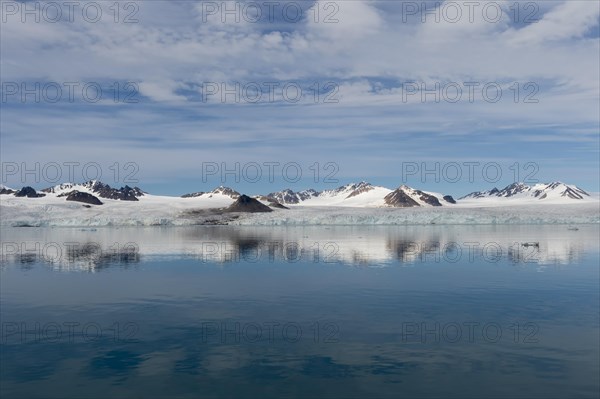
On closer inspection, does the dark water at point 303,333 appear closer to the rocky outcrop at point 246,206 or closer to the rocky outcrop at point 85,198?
the rocky outcrop at point 246,206

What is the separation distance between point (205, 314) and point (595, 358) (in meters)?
10.9

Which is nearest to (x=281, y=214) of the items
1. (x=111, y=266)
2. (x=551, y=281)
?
(x=111, y=266)

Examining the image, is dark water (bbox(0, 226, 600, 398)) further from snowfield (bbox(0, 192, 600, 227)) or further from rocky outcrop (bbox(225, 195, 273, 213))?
rocky outcrop (bbox(225, 195, 273, 213))

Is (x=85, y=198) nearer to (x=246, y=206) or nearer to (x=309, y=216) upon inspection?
(x=246, y=206)

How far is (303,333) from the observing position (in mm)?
14359

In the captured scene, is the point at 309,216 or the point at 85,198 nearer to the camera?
the point at 309,216

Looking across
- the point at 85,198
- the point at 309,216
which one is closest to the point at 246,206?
the point at 309,216

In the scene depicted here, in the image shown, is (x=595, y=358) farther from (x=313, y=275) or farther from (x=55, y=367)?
(x=313, y=275)

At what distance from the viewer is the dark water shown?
413 inches

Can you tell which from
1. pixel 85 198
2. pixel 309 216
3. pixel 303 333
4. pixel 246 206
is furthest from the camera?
pixel 85 198

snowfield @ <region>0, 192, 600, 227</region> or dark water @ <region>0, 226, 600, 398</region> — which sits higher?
snowfield @ <region>0, 192, 600, 227</region>

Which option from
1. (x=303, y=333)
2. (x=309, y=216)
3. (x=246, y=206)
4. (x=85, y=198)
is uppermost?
(x=85, y=198)

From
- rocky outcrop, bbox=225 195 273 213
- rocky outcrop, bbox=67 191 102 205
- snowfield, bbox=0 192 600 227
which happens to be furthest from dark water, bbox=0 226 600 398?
rocky outcrop, bbox=67 191 102 205

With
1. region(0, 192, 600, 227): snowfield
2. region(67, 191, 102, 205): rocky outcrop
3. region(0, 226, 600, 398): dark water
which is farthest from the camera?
region(67, 191, 102, 205): rocky outcrop
